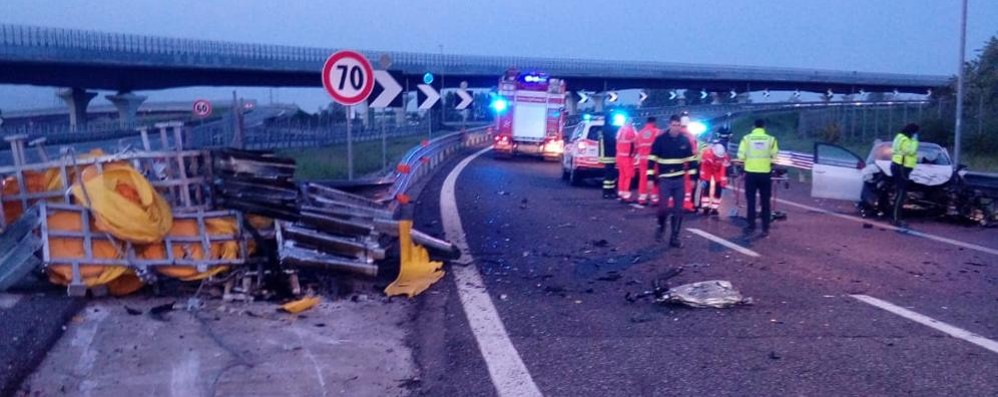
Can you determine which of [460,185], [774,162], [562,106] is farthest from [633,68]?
[774,162]

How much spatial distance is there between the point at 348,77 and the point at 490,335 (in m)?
7.61

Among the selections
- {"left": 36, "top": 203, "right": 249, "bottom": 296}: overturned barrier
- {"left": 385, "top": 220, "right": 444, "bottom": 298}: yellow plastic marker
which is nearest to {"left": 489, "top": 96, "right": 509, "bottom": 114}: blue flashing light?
{"left": 385, "top": 220, "right": 444, "bottom": 298}: yellow plastic marker

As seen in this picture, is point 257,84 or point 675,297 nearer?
point 675,297

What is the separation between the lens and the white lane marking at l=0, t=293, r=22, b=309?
8335 mm

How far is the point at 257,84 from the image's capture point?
58.7m

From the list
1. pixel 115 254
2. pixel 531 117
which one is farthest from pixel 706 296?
pixel 531 117

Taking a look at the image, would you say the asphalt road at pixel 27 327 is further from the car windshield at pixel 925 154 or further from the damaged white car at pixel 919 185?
the car windshield at pixel 925 154

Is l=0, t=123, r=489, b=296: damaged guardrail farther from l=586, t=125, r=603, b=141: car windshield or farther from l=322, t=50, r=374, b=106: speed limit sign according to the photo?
l=586, t=125, r=603, b=141: car windshield

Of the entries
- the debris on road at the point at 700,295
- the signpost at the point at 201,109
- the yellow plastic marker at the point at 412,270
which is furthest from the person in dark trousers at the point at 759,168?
the signpost at the point at 201,109

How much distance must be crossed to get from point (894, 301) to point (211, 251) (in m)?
6.42

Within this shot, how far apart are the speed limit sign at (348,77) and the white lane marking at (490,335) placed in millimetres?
2684

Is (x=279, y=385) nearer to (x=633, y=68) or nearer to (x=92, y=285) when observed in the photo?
(x=92, y=285)

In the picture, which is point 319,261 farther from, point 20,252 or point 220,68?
point 220,68

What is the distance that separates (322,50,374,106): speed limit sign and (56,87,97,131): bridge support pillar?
11.4 m
